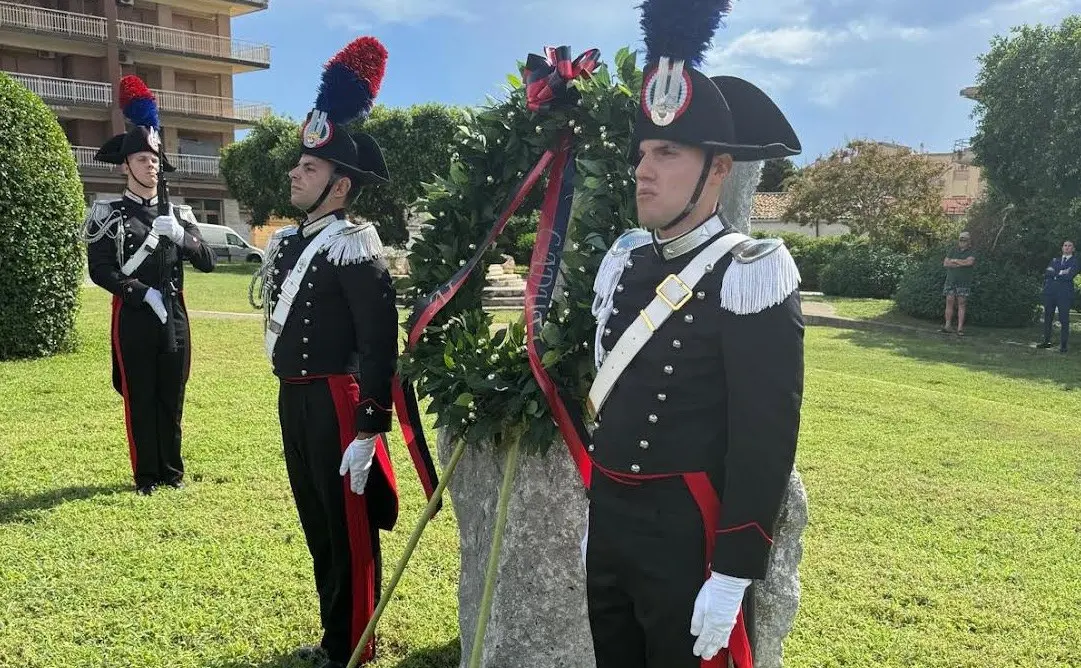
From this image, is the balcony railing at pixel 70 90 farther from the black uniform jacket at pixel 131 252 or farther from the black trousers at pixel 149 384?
the black trousers at pixel 149 384

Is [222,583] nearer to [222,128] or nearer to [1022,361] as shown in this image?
[1022,361]

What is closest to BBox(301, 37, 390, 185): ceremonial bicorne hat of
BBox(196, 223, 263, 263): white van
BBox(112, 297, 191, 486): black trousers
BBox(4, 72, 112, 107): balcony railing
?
BBox(112, 297, 191, 486): black trousers

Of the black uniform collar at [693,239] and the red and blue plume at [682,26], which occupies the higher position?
the red and blue plume at [682,26]

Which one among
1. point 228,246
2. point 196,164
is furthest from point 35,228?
point 196,164

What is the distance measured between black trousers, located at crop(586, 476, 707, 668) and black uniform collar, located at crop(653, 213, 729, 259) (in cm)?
60

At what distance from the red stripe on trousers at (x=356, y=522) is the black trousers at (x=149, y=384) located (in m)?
2.93

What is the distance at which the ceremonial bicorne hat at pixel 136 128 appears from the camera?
5781 mm

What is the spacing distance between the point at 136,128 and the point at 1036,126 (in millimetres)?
16472

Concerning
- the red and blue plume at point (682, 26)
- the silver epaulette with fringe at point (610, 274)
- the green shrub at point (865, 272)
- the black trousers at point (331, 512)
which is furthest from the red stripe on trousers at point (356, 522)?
the green shrub at point (865, 272)

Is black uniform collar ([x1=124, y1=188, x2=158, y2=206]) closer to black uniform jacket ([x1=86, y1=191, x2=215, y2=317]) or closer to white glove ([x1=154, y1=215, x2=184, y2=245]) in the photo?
black uniform jacket ([x1=86, y1=191, x2=215, y2=317])

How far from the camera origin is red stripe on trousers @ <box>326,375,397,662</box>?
3596mm

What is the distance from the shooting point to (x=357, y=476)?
3496mm

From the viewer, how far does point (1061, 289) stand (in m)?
14.2

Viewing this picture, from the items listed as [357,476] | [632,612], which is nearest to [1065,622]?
[632,612]
